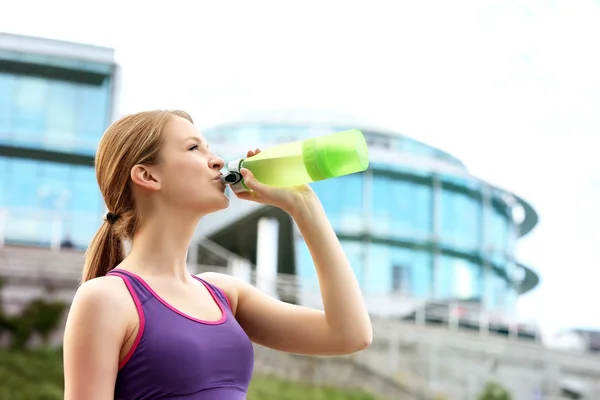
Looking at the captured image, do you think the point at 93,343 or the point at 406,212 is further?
the point at 406,212

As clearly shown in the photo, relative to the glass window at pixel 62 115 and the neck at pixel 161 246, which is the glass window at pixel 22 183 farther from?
the neck at pixel 161 246

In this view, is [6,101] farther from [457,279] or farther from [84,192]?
[457,279]

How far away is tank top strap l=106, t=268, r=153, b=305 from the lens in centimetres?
71

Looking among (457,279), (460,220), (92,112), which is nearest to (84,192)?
(92,112)

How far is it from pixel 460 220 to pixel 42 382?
8.52m

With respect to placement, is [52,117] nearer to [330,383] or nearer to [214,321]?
[330,383]

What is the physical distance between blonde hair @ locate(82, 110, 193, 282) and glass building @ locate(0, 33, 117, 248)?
7081 mm

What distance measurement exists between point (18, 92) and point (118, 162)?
25.2ft

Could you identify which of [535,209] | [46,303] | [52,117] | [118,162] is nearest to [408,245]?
[535,209]

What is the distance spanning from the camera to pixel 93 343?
67cm

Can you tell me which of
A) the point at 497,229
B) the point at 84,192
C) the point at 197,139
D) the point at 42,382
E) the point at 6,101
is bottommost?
the point at 42,382

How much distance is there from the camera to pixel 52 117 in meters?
7.96

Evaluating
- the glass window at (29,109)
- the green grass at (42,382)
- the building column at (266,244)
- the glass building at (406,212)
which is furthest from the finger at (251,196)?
the glass building at (406,212)

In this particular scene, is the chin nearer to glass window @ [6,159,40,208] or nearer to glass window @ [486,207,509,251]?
glass window @ [6,159,40,208]
